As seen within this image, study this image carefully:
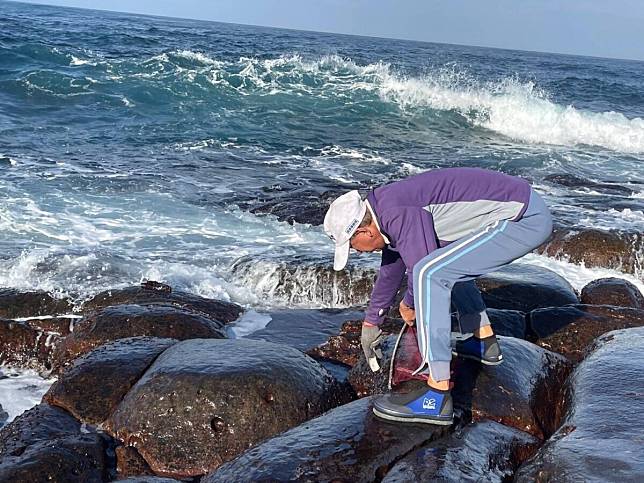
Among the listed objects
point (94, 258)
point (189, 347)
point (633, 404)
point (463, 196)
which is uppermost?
point (463, 196)

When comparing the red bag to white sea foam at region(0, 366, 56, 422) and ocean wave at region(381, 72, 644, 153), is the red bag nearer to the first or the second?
white sea foam at region(0, 366, 56, 422)

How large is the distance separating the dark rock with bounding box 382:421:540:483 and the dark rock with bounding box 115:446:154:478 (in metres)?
1.68

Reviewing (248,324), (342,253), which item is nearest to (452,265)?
(342,253)

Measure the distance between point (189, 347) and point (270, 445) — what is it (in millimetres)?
1425

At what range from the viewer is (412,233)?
3744mm

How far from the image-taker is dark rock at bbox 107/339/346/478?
13.8ft

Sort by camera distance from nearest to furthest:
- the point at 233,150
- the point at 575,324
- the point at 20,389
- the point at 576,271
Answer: the point at 20,389, the point at 575,324, the point at 576,271, the point at 233,150

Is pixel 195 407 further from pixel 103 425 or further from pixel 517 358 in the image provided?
pixel 517 358

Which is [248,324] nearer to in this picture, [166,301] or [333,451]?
[166,301]

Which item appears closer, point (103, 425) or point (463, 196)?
point (463, 196)

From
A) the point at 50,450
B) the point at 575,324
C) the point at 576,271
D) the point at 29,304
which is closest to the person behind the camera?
the point at 50,450

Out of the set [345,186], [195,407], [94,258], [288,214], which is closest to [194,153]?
[345,186]

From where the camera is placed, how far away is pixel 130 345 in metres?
5.15

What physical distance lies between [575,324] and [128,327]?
12.5ft
